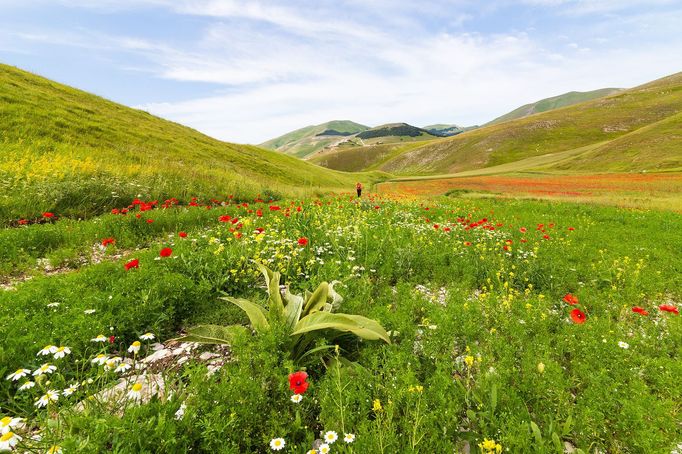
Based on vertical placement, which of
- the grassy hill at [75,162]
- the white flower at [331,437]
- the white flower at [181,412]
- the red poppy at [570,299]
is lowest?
the white flower at [331,437]

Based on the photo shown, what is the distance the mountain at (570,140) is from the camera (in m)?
71.9

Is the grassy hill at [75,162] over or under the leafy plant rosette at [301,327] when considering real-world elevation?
over

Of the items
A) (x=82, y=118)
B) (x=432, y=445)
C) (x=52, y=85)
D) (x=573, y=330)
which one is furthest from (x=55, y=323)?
(x=52, y=85)

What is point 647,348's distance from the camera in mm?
4461

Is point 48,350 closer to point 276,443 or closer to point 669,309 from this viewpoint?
point 276,443

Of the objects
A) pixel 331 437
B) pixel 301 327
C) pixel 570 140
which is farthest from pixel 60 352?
pixel 570 140

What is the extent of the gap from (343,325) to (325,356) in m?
0.67

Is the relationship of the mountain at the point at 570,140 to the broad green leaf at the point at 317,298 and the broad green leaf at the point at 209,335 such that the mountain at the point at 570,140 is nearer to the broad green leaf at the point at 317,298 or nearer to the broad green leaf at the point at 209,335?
the broad green leaf at the point at 317,298

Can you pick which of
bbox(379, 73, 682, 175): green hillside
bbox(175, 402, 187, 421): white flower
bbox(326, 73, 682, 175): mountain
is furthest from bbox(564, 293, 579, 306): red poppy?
bbox(379, 73, 682, 175): green hillside

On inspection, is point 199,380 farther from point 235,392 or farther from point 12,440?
point 12,440

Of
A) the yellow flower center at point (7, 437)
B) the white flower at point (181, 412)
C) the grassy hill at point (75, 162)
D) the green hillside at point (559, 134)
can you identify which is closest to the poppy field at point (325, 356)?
the yellow flower center at point (7, 437)

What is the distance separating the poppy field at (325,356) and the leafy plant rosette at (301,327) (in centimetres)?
3

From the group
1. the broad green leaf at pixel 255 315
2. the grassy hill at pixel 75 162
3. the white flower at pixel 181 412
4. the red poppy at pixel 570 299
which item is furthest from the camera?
the grassy hill at pixel 75 162

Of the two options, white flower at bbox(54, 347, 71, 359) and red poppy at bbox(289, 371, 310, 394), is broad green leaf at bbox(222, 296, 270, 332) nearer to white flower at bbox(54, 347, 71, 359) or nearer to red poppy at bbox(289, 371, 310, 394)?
red poppy at bbox(289, 371, 310, 394)
